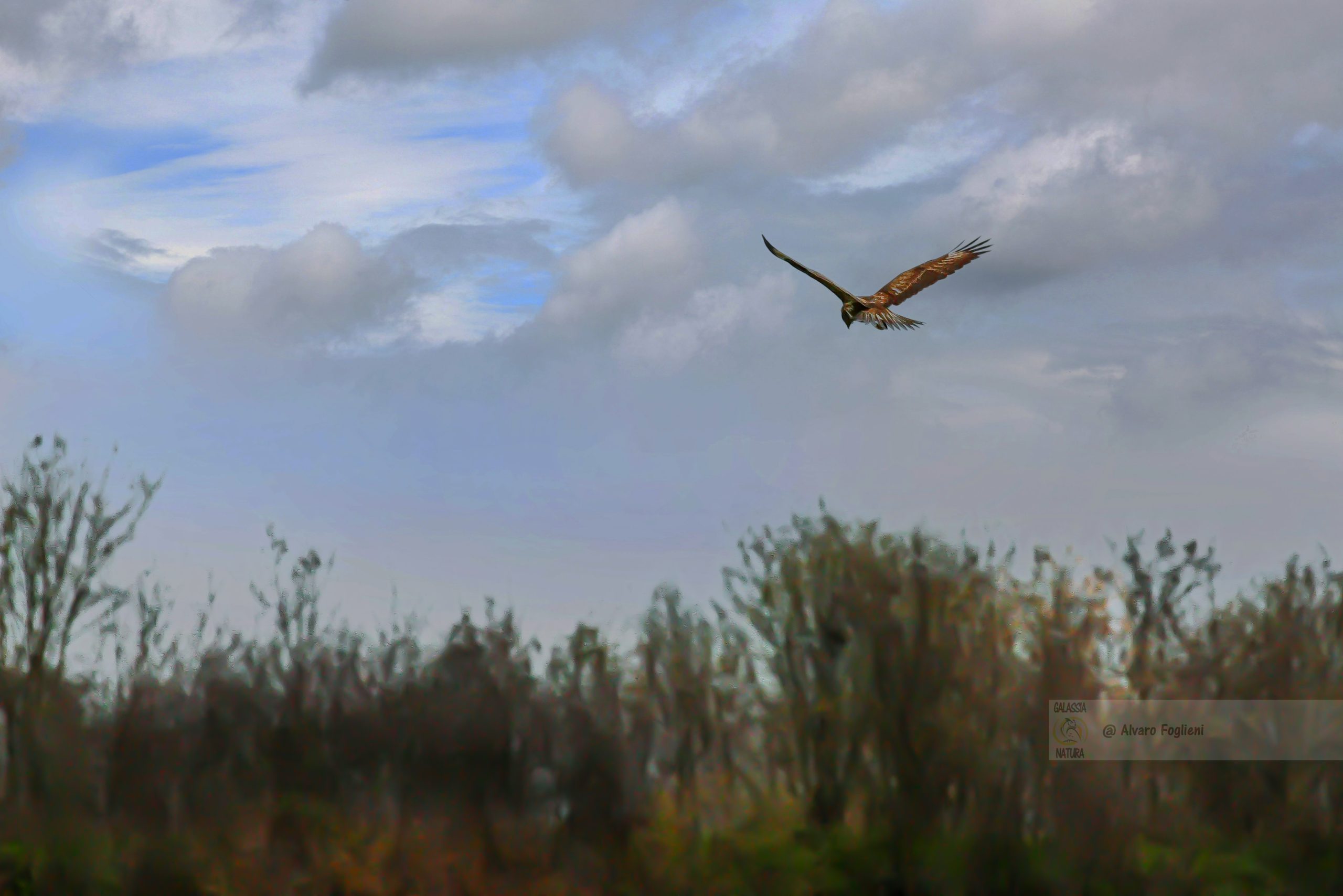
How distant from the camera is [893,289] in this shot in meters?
13.6

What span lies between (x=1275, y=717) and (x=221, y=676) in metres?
10.9

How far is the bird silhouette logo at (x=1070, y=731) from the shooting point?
43.5 ft

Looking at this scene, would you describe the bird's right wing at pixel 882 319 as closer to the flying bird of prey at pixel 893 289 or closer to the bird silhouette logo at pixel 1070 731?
the flying bird of prey at pixel 893 289

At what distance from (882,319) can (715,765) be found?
15.8ft

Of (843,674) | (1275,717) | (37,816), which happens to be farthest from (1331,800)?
(37,816)

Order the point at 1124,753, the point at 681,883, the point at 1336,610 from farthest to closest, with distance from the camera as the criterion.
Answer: the point at 1336,610, the point at 1124,753, the point at 681,883

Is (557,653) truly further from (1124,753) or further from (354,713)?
(1124,753)

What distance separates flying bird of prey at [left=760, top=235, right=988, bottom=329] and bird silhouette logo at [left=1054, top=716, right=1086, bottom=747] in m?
4.22

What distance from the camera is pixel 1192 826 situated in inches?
537

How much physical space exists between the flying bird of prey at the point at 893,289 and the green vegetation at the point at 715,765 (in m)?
2.27

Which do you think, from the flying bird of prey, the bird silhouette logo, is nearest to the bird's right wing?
the flying bird of prey

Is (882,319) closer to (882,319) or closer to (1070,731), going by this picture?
(882,319)

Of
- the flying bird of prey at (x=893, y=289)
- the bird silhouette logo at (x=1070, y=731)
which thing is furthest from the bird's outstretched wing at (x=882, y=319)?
the bird silhouette logo at (x=1070, y=731)

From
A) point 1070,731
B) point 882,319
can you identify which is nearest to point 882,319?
point 882,319
